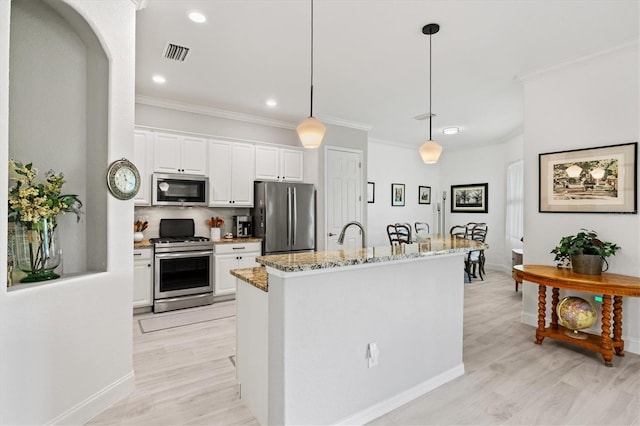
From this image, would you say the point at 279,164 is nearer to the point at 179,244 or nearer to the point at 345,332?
the point at 179,244

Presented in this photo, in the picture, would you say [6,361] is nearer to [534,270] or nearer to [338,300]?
[338,300]

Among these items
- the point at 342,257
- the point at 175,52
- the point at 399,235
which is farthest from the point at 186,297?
the point at 399,235

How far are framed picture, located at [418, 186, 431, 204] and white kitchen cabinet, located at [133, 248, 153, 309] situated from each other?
20.9ft

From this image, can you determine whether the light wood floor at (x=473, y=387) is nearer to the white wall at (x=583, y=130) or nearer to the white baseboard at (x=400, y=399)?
the white baseboard at (x=400, y=399)

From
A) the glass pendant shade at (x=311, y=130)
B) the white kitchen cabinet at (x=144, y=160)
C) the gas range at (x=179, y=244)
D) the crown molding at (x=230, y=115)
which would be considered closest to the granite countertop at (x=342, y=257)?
the glass pendant shade at (x=311, y=130)

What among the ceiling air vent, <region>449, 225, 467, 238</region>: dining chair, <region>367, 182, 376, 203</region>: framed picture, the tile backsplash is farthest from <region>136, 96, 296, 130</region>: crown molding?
<region>449, 225, 467, 238</region>: dining chair

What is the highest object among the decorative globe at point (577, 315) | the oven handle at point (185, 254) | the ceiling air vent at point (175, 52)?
the ceiling air vent at point (175, 52)

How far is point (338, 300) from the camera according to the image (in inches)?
75.9

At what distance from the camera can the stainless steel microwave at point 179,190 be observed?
14.4 feet

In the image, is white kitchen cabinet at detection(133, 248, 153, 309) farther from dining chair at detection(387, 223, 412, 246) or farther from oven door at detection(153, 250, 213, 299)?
dining chair at detection(387, 223, 412, 246)

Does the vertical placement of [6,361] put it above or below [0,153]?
below

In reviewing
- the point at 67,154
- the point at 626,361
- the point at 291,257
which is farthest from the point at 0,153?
the point at 626,361

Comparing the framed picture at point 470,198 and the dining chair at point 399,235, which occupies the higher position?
the framed picture at point 470,198

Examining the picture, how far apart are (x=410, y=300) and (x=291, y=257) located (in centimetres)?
97
